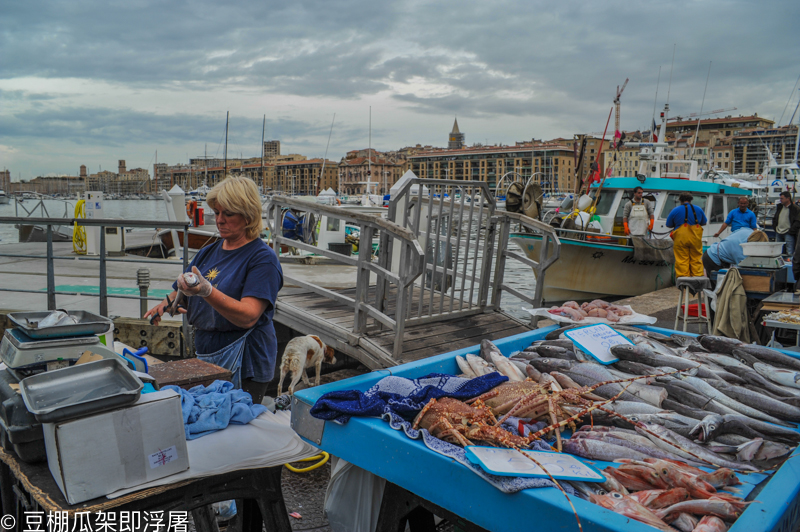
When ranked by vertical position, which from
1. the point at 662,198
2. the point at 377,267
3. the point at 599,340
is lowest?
the point at 599,340

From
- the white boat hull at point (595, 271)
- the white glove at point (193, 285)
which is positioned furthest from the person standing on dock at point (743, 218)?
the white glove at point (193, 285)

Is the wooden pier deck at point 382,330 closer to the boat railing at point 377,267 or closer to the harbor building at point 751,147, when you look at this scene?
the boat railing at point 377,267

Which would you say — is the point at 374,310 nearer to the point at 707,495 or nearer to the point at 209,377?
the point at 209,377

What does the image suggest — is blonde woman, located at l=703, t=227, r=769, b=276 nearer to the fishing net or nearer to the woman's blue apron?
the fishing net

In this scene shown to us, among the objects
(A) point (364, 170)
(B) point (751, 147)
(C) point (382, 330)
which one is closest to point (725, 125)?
(B) point (751, 147)

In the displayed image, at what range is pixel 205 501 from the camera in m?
2.08

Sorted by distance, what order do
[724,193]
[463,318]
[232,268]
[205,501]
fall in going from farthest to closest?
[724,193], [463,318], [232,268], [205,501]

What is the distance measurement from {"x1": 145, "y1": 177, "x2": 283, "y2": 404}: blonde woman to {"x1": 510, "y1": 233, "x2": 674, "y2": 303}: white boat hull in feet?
36.7

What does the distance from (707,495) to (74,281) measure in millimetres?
9550

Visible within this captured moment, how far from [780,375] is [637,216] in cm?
1127

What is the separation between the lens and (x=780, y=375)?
2988mm

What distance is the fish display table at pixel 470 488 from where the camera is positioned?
160 centimetres

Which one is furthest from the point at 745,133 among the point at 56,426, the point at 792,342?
the point at 56,426

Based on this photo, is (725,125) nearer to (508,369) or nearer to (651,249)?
(651,249)
